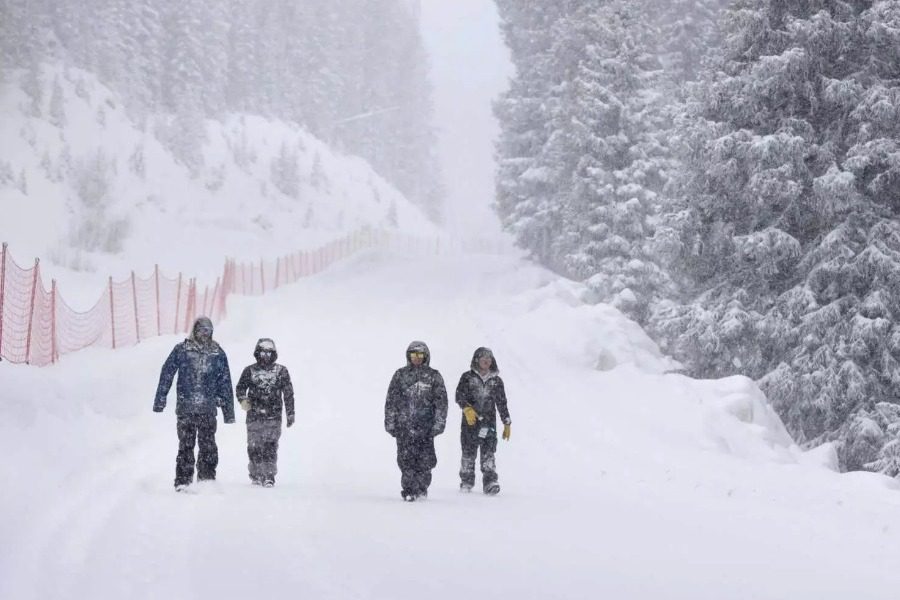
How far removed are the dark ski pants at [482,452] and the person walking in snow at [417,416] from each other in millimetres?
851

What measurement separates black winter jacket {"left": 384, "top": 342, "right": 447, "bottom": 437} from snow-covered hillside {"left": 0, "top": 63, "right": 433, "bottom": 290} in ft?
73.6

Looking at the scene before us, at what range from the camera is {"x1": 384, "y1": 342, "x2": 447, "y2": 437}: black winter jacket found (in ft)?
32.0

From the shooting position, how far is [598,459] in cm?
1343

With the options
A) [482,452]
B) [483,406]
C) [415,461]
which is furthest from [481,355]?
[415,461]

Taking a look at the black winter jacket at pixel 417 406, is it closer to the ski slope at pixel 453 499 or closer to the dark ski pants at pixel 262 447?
the ski slope at pixel 453 499

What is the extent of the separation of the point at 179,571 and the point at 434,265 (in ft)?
127

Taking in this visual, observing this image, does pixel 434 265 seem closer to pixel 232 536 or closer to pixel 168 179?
pixel 168 179

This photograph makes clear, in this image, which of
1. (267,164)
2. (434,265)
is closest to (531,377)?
(434,265)

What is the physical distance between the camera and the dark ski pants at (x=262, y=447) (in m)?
10.2

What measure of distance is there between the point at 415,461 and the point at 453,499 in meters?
0.64

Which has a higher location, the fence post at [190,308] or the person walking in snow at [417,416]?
the fence post at [190,308]

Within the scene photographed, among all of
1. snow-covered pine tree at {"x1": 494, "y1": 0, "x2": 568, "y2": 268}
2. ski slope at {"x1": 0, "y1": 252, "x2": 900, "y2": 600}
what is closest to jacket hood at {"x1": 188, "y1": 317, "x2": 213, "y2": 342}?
ski slope at {"x1": 0, "y1": 252, "x2": 900, "y2": 600}

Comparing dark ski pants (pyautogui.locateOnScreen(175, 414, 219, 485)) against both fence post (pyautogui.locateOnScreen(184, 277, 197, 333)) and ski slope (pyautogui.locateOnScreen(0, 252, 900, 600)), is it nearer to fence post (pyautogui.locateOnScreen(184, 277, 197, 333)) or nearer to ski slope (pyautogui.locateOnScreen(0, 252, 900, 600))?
ski slope (pyautogui.locateOnScreen(0, 252, 900, 600))

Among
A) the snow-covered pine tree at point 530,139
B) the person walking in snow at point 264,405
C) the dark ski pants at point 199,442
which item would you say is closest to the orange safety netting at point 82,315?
the dark ski pants at point 199,442
